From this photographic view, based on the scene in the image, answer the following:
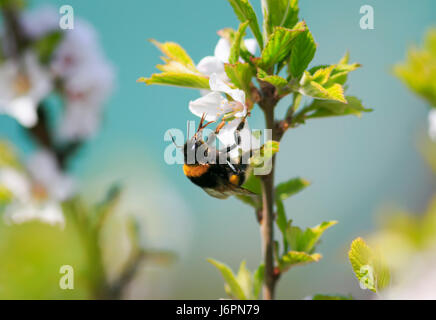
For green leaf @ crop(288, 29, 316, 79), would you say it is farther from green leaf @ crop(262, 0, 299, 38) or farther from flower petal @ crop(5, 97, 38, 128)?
flower petal @ crop(5, 97, 38, 128)

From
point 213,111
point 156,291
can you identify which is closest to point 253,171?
point 213,111

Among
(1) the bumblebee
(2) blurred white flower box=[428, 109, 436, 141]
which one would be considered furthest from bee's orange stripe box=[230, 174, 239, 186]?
(2) blurred white flower box=[428, 109, 436, 141]

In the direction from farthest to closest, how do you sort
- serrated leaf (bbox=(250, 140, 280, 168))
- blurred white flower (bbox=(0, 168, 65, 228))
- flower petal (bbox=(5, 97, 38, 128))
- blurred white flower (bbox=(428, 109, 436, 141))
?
blurred white flower (bbox=(0, 168, 65, 228)), flower petal (bbox=(5, 97, 38, 128)), blurred white flower (bbox=(428, 109, 436, 141)), serrated leaf (bbox=(250, 140, 280, 168))

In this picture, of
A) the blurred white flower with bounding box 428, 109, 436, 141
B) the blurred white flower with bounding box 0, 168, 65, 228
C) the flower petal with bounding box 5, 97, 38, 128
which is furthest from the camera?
the blurred white flower with bounding box 0, 168, 65, 228

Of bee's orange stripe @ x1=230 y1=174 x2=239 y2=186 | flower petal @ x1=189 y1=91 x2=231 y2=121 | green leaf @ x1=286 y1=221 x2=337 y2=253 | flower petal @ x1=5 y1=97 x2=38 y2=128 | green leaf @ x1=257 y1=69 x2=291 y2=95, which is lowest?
green leaf @ x1=286 y1=221 x2=337 y2=253

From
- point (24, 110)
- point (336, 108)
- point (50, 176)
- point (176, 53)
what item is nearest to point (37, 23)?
point (24, 110)

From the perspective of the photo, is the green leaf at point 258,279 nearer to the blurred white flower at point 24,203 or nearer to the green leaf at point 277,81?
the green leaf at point 277,81

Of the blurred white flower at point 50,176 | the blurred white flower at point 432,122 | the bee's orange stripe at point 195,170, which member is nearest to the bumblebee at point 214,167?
the bee's orange stripe at point 195,170
